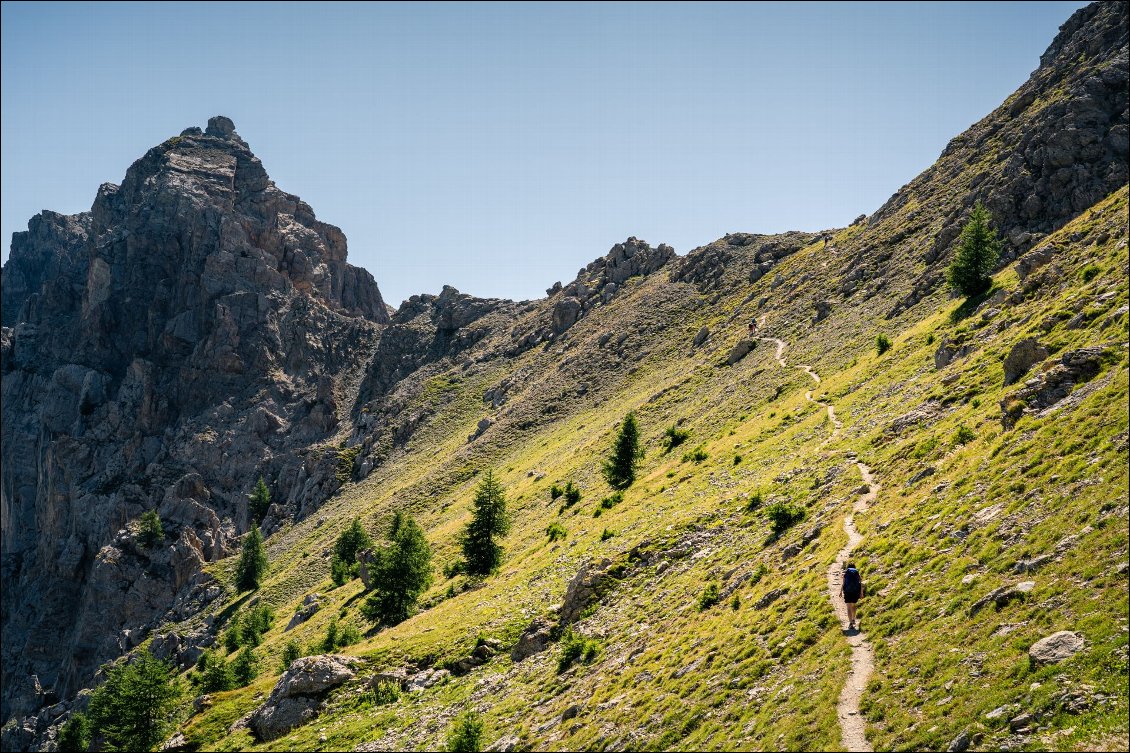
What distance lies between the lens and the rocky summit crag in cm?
1745

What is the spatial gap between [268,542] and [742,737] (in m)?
131

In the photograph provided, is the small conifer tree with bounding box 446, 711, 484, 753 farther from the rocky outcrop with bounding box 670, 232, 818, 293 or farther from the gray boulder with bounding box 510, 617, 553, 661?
the rocky outcrop with bounding box 670, 232, 818, 293

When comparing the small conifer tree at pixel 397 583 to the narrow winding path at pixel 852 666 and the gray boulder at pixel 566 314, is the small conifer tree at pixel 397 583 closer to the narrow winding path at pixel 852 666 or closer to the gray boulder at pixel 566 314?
the narrow winding path at pixel 852 666

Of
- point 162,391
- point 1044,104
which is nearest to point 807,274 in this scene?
point 1044,104

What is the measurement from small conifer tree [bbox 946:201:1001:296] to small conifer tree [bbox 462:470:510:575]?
43981mm

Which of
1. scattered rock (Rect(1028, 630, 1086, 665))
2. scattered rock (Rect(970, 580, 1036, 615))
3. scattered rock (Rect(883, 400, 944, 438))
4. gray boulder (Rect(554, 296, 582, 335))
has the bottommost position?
scattered rock (Rect(1028, 630, 1086, 665))

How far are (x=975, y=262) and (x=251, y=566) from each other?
352 feet

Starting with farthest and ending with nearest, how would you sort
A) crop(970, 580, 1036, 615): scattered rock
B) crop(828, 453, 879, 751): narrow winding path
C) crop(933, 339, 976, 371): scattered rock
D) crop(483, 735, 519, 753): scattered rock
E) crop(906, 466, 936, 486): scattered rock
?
1. crop(933, 339, 976, 371): scattered rock
2. crop(906, 466, 936, 486): scattered rock
3. crop(483, 735, 519, 753): scattered rock
4. crop(970, 580, 1036, 615): scattered rock
5. crop(828, 453, 879, 751): narrow winding path

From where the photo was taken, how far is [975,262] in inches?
2175

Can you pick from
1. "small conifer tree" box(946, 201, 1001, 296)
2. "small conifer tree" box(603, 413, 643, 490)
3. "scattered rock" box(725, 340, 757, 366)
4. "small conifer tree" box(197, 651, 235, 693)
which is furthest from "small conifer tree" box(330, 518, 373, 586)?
"small conifer tree" box(946, 201, 1001, 296)

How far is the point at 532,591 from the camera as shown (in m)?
42.7

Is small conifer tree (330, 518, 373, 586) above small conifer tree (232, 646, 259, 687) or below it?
above

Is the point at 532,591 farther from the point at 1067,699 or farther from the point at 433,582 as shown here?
the point at 1067,699

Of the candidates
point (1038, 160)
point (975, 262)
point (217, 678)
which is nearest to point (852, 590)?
point (975, 262)
